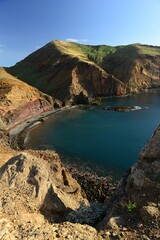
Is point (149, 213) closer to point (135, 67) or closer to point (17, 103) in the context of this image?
point (17, 103)

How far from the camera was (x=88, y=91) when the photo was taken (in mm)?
125688

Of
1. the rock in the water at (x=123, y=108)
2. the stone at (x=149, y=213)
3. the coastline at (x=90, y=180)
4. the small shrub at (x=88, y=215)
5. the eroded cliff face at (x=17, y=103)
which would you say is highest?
the eroded cliff face at (x=17, y=103)

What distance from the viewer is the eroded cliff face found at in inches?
2911

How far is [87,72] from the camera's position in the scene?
129750 mm

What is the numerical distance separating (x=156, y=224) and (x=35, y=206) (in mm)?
6423

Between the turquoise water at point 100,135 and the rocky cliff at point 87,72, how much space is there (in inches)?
981

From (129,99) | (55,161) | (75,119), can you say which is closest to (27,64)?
(129,99)

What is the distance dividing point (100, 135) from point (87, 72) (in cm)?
6876

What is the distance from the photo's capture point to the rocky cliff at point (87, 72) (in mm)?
123500

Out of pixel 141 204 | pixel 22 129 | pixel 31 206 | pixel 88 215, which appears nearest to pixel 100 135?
pixel 22 129

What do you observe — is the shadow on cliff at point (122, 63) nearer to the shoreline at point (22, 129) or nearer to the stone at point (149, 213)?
the shoreline at point (22, 129)

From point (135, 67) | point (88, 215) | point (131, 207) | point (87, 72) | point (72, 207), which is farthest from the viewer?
point (135, 67)

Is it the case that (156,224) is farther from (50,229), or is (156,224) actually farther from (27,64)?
(27,64)

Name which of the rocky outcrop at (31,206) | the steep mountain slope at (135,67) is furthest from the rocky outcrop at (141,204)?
the steep mountain slope at (135,67)
